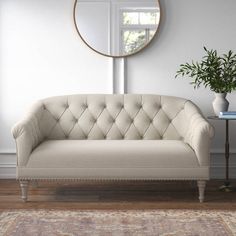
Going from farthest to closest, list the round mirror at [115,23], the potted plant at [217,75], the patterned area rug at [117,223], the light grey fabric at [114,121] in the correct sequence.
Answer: the round mirror at [115,23] → the potted plant at [217,75] → the light grey fabric at [114,121] → the patterned area rug at [117,223]

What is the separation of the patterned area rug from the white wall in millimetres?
1261

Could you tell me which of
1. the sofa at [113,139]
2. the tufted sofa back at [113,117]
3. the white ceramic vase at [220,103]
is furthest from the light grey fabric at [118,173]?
the white ceramic vase at [220,103]

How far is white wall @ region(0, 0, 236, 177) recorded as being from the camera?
4.17 metres

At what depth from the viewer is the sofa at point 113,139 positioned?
3.39 metres

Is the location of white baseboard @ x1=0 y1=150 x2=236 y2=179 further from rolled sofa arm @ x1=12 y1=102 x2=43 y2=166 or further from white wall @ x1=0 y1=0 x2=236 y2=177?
rolled sofa arm @ x1=12 y1=102 x2=43 y2=166

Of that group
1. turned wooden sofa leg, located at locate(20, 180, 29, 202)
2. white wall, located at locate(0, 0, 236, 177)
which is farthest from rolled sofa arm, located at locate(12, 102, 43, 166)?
white wall, located at locate(0, 0, 236, 177)

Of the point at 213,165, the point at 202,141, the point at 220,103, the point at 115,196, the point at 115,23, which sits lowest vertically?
the point at 115,196

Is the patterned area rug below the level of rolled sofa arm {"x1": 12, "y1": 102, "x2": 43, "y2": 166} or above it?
below

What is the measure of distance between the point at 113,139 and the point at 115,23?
1012mm

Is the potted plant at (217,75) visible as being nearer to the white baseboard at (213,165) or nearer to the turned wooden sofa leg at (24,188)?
the white baseboard at (213,165)

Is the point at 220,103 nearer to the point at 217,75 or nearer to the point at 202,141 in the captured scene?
the point at 217,75

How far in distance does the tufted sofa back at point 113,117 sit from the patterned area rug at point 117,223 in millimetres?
857

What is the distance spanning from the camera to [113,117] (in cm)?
396

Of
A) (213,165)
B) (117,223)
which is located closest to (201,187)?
(117,223)
